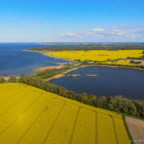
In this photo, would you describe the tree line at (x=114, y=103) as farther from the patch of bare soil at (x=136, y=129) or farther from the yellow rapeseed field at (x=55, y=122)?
the patch of bare soil at (x=136, y=129)

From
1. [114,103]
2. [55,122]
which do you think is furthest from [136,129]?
[55,122]

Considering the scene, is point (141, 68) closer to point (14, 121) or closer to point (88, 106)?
point (88, 106)

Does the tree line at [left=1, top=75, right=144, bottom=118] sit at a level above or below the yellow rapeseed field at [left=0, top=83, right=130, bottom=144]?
above

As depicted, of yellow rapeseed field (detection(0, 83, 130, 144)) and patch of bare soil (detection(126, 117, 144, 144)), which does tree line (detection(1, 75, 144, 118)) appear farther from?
patch of bare soil (detection(126, 117, 144, 144))

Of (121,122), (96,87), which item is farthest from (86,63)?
(121,122)

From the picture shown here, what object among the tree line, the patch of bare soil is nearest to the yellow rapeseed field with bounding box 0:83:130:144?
the patch of bare soil
